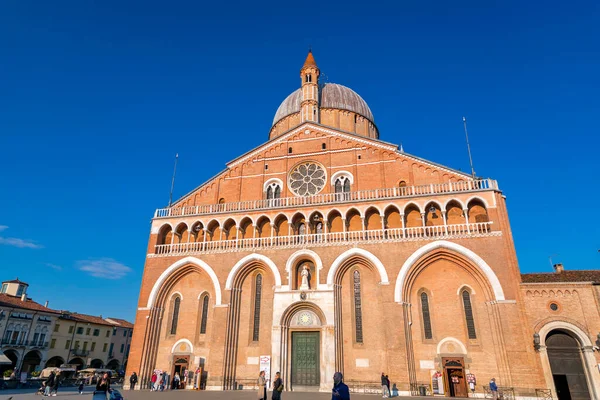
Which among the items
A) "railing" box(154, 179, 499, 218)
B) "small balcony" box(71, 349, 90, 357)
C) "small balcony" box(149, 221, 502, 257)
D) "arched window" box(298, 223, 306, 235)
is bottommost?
"small balcony" box(71, 349, 90, 357)

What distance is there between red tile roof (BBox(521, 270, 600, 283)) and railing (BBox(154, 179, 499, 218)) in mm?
5576

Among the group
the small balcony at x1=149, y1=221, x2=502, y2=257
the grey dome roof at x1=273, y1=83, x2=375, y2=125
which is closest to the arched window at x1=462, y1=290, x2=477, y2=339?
the small balcony at x1=149, y1=221, x2=502, y2=257

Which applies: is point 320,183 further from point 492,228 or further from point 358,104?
point 358,104

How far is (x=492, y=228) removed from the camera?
2059 centimetres

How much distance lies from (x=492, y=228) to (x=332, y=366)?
1125 cm

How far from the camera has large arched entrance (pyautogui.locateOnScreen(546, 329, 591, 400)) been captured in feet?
59.2

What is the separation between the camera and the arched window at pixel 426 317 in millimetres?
20422

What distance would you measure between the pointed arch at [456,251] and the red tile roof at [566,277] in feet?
9.72

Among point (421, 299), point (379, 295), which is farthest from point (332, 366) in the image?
point (421, 299)

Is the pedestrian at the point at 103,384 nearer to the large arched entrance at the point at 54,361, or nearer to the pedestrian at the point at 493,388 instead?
the pedestrian at the point at 493,388

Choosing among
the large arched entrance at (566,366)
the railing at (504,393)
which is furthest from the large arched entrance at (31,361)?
the large arched entrance at (566,366)

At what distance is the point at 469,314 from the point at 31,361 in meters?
40.7

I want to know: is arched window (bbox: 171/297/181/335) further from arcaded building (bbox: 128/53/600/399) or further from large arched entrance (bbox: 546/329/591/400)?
large arched entrance (bbox: 546/329/591/400)

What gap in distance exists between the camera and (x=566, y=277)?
20625 mm
